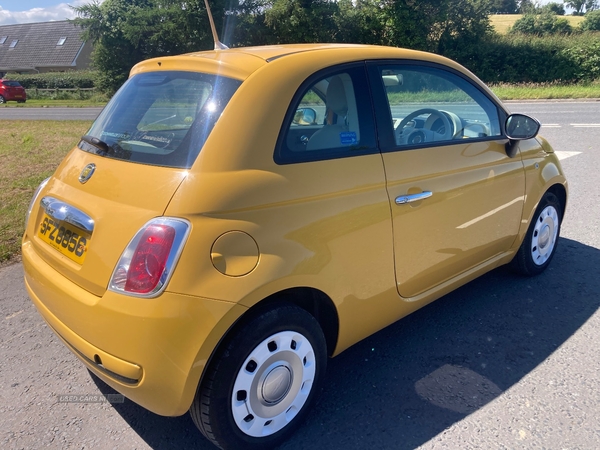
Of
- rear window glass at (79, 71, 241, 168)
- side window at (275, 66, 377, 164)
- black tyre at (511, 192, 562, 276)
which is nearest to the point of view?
rear window glass at (79, 71, 241, 168)

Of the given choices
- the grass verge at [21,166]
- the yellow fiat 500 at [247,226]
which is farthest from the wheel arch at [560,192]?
the grass verge at [21,166]

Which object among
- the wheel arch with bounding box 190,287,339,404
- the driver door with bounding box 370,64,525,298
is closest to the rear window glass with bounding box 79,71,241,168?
the wheel arch with bounding box 190,287,339,404

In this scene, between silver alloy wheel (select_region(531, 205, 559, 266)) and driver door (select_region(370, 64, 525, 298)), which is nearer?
driver door (select_region(370, 64, 525, 298))

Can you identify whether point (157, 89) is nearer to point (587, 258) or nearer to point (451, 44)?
point (587, 258)

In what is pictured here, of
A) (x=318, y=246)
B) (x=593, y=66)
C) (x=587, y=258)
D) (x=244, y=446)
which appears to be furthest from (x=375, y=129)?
(x=593, y=66)

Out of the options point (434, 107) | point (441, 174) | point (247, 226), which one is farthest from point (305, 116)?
point (434, 107)

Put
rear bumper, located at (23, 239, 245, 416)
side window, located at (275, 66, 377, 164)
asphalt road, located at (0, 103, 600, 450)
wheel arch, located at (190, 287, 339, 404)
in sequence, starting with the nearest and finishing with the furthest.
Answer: rear bumper, located at (23, 239, 245, 416)
wheel arch, located at (190, 287, 339, 404)
side window, located at (275, 66, 377, 164)
asphalt road, located at (0, 103, 600, 450)

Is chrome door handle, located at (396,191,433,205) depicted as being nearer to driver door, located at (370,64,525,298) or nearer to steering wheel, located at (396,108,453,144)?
driver door, located at (370,64,525,298)

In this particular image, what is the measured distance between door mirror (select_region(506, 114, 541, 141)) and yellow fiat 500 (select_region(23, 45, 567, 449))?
1.61ft

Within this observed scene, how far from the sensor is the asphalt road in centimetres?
239

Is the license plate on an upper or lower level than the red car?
upper

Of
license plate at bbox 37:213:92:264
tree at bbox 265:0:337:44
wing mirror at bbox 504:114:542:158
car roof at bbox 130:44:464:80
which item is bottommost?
license plate at bbox 37:213:92:264

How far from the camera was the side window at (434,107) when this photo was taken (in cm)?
279

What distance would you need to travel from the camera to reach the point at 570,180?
673 centimetres
